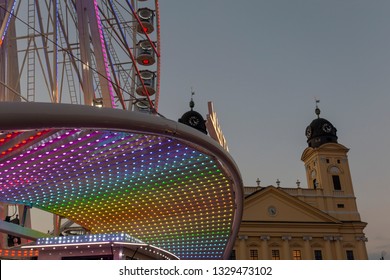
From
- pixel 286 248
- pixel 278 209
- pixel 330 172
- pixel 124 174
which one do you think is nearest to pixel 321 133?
pixel 330 172

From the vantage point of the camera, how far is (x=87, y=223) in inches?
1483

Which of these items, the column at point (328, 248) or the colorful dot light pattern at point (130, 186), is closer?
the colorful dot light pattern at point (130, 186)

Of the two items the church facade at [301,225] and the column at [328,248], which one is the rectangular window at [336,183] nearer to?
the church facade at [301,225]

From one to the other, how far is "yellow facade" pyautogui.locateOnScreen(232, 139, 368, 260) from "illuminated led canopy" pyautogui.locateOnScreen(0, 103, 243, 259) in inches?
1049

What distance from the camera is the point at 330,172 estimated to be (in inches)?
2923

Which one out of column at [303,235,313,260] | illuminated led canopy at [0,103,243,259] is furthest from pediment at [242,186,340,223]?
illuminated led canopy at [0,103,243,259]

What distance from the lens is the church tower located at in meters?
72.2

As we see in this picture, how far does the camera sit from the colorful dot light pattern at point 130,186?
69.7 feet

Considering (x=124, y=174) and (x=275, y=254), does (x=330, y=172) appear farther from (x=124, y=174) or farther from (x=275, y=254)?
(x=124, y=174)

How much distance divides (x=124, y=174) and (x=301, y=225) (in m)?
46.8

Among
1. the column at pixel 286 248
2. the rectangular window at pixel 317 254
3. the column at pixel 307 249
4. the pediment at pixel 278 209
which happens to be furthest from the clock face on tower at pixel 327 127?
the rectangular window at pixel 317 254

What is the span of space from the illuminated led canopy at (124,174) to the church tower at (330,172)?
121 feet

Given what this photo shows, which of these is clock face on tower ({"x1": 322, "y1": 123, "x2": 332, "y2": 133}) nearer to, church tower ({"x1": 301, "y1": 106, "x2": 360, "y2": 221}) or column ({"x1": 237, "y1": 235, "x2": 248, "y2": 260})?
church tower ({"x1": 301, "y1": 106, "x2": 360, "y2": 221})
